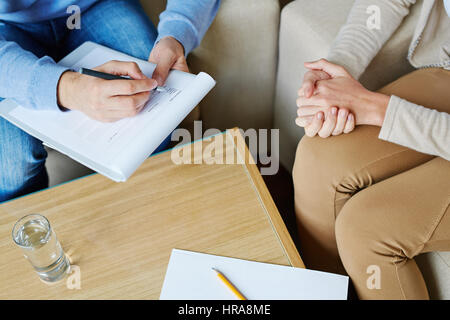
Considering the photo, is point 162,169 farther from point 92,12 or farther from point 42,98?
point 92,12

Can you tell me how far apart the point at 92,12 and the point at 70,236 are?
0.61m

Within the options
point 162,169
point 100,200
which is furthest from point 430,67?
point 100,200

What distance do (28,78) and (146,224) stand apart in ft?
1.21

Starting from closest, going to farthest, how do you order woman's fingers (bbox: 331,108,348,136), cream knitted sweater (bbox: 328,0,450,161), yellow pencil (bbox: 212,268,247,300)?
yellow pencil (bbox: 212,268,247,300) → woman's fingers (bbox: 331,108,348,136) → cream knitted sweater (bbox: 328,0,450,161)

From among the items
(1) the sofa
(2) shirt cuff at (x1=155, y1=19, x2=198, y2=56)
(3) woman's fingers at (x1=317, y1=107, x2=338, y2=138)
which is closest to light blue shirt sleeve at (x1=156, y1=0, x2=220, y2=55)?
(2) shirt cuff at (x1=155, y1=19, x2=198, y2=56)

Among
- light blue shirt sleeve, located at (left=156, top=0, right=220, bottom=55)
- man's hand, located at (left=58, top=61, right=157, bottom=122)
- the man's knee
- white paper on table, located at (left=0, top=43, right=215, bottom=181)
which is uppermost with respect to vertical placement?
light blue shirt sleeve, located at (left=156, top=0, right=220, bottom=55)

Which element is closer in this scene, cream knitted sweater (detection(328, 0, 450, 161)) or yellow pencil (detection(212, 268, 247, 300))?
yellow pencil (detection(212, 268, 247, 300))

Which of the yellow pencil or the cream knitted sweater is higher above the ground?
the cream knitted sweater

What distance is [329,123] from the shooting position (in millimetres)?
816

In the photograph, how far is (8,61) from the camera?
2.60 feet

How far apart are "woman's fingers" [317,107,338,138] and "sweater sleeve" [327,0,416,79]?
17cm

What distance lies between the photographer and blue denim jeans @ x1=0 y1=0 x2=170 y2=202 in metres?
0.90

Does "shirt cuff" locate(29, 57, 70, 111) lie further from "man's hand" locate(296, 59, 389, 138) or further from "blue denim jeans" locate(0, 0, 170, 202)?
"man's hand" locate(296, 59, 389, 138)
